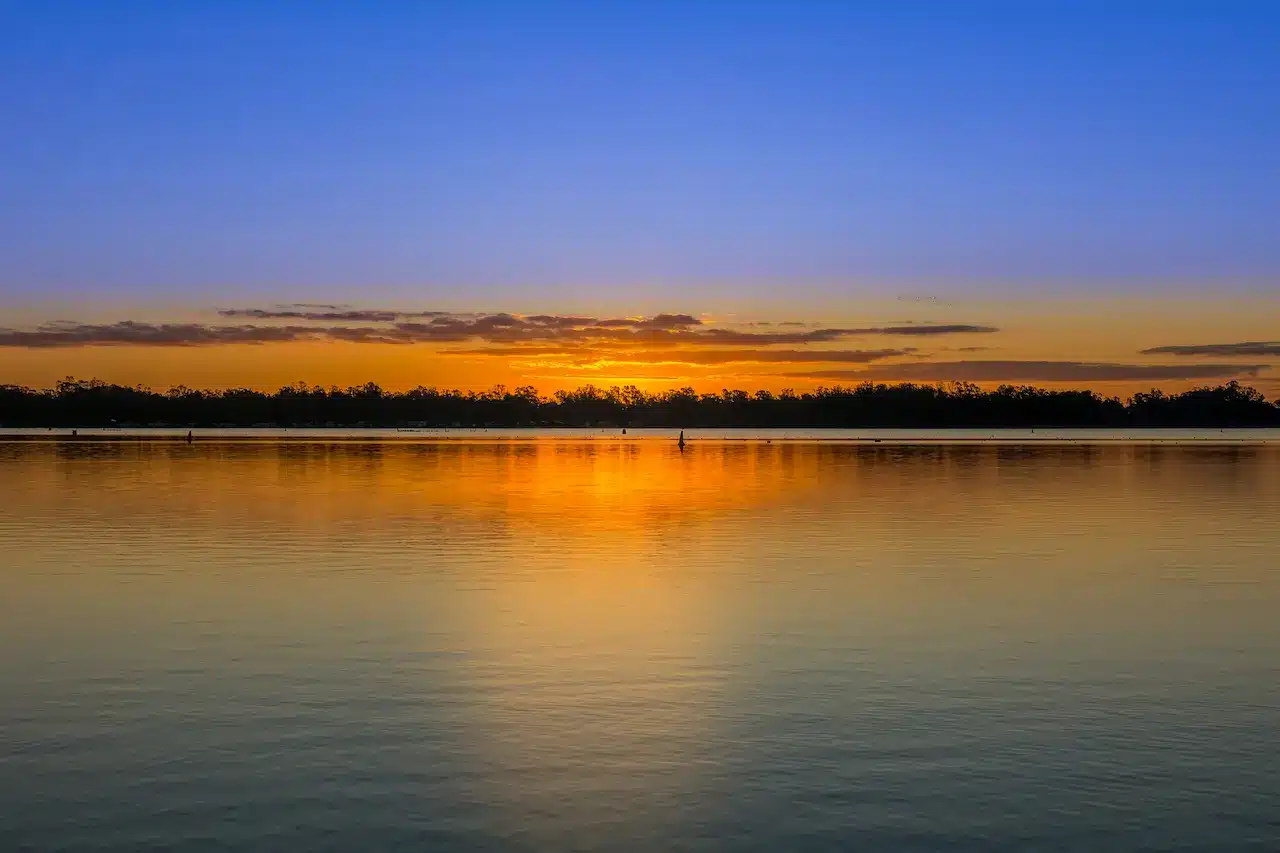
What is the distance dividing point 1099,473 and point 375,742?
67281 millimetres

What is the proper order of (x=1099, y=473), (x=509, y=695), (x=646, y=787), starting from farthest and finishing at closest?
(x=1099, y=473) < (x=509, y=695) < (x=646, y=787)

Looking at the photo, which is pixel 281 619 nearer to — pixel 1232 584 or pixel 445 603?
pixel 445 603

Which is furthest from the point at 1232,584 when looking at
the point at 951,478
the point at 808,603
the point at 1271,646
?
the point at 951,478

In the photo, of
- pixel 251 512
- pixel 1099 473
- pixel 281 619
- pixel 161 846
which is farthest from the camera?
pixel 1099 473

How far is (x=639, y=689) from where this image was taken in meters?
17.2

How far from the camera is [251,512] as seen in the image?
4634 centimetres

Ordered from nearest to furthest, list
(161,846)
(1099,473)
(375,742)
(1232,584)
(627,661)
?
(161,846), (375,742), (627,661), (1232,584), (1099,473)

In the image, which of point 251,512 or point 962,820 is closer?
point 962,820

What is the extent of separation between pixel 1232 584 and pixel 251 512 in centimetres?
3162

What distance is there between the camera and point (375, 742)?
14477mm

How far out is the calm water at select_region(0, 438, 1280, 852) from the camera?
1192 cm

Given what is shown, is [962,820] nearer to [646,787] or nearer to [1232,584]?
[646,787]

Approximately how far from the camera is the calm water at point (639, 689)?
1192 cm

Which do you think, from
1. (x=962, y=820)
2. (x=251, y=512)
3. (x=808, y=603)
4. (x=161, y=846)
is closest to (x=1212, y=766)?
(x=962, y=820)
